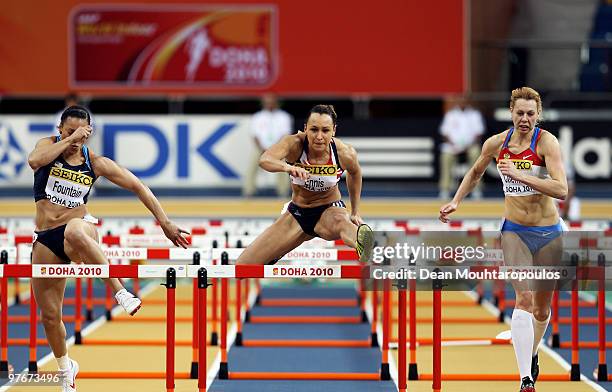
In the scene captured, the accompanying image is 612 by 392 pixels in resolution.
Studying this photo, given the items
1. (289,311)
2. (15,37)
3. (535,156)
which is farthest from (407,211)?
(535,156)

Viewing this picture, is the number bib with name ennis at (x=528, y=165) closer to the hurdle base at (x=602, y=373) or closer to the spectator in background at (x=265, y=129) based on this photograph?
the hurdle base at (x=602, y=373)

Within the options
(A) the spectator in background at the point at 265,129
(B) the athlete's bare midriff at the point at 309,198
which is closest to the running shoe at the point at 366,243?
(B) the athlete's bare midriff at the point at 309,198

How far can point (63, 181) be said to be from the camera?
27.2 ft

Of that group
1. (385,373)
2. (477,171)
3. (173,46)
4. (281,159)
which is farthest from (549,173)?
(173,46)

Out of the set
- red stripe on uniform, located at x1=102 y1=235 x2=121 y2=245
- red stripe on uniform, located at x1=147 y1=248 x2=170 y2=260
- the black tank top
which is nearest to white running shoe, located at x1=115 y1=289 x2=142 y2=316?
the black tank top

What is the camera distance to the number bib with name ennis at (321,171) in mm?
8992

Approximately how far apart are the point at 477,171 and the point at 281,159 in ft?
4.93

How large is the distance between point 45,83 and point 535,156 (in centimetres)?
1496

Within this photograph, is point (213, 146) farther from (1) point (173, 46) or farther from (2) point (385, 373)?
(2) point (385, 373)

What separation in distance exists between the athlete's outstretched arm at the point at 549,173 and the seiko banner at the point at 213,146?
12.6 metres

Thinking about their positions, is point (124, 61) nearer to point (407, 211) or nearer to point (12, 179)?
point (12, 179)

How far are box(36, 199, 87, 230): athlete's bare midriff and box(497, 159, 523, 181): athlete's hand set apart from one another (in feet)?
9.90

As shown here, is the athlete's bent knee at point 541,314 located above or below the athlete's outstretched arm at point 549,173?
below

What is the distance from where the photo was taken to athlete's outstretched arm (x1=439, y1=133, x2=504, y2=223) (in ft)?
28.9
